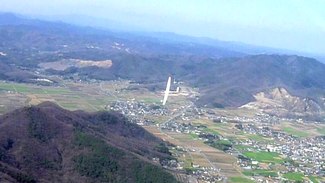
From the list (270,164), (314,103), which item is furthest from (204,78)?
(270,164)

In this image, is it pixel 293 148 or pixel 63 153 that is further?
pixel 293 148

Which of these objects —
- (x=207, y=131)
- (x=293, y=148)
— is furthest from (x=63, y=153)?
(x=293, y=148)

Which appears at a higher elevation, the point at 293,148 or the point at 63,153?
the point at 63,153

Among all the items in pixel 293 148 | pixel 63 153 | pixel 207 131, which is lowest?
pixel 293 148

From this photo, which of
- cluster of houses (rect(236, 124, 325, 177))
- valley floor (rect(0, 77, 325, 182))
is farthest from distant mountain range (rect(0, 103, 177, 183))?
cluster of houses (rect(236, 124, 325, 177))

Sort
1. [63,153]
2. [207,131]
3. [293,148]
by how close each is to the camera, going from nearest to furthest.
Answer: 1. [63,153]
2. [293,148]
3. [207,131]

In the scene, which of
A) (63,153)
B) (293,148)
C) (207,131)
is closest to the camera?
(63,153)

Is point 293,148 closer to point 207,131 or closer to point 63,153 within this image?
point 207,131

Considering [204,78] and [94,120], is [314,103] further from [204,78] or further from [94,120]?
[94,120]

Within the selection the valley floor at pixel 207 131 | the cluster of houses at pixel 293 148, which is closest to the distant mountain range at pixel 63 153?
the valley floor at pixel 207 131

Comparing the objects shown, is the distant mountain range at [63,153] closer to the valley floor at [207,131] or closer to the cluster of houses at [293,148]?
the valley floor at [207,131]
